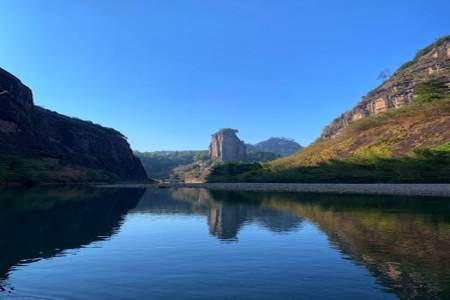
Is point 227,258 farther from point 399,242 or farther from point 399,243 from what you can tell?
point 399,242

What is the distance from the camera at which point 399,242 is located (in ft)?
95.0

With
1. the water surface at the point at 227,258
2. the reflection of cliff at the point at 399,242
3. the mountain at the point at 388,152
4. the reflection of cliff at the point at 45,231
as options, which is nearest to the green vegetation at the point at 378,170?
the mountain at the point at 388,152

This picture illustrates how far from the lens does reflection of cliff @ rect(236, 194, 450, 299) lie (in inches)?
738

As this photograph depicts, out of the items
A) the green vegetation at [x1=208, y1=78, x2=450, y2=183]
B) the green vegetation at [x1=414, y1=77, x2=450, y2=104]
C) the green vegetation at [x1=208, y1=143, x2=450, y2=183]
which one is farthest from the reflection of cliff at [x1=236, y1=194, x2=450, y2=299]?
the green vegetation at [x1=414, y1=77, x2=450, y2=104]

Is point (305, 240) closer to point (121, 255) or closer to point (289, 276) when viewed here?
point (289, 276)

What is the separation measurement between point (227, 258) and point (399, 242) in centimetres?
1238

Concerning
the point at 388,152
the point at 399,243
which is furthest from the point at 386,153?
the point at 399,243

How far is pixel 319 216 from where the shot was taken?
156 feet

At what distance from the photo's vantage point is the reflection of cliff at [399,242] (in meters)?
18.7

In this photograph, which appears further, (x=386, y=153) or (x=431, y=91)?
(x=431, y=91)

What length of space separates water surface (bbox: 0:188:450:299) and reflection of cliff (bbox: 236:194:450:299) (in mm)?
77

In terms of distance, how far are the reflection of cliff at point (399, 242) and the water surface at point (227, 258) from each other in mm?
77

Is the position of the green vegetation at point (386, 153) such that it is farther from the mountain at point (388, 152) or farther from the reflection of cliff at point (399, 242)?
the reflection of cliff at point (399, 242)

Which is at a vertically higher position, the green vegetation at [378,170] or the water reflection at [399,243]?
the green vegetation at [378,170]
